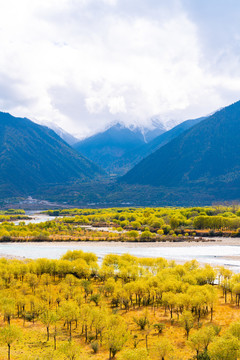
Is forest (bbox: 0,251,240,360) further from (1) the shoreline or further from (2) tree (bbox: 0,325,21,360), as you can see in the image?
(1) the shoreline

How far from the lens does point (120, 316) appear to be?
47.1m

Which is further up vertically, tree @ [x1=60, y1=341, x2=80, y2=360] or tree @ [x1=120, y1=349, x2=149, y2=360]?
tree @ [x1=120, y1=349, x2=149, y2=360]

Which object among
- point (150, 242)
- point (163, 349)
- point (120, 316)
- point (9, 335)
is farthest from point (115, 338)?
point (150, 242)

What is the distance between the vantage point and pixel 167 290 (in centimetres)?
5625

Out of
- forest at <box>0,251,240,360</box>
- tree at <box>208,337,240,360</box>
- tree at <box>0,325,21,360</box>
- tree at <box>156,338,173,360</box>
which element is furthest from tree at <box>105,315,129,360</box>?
tree at <box>0,325,21,360</box>

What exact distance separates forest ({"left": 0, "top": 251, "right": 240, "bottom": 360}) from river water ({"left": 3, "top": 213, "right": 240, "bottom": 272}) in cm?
2812

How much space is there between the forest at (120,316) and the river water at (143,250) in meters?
28.1

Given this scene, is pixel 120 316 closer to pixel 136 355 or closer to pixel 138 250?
pixel 136 355

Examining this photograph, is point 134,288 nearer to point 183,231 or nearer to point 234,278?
point 234,278

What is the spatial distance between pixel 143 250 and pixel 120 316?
7226cm

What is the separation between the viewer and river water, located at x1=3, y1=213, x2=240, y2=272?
332 feet

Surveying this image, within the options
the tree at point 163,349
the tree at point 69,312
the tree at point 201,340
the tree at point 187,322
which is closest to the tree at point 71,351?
the tree at point 163,349

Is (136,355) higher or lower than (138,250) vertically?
higher

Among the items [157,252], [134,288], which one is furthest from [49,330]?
[157,252]
